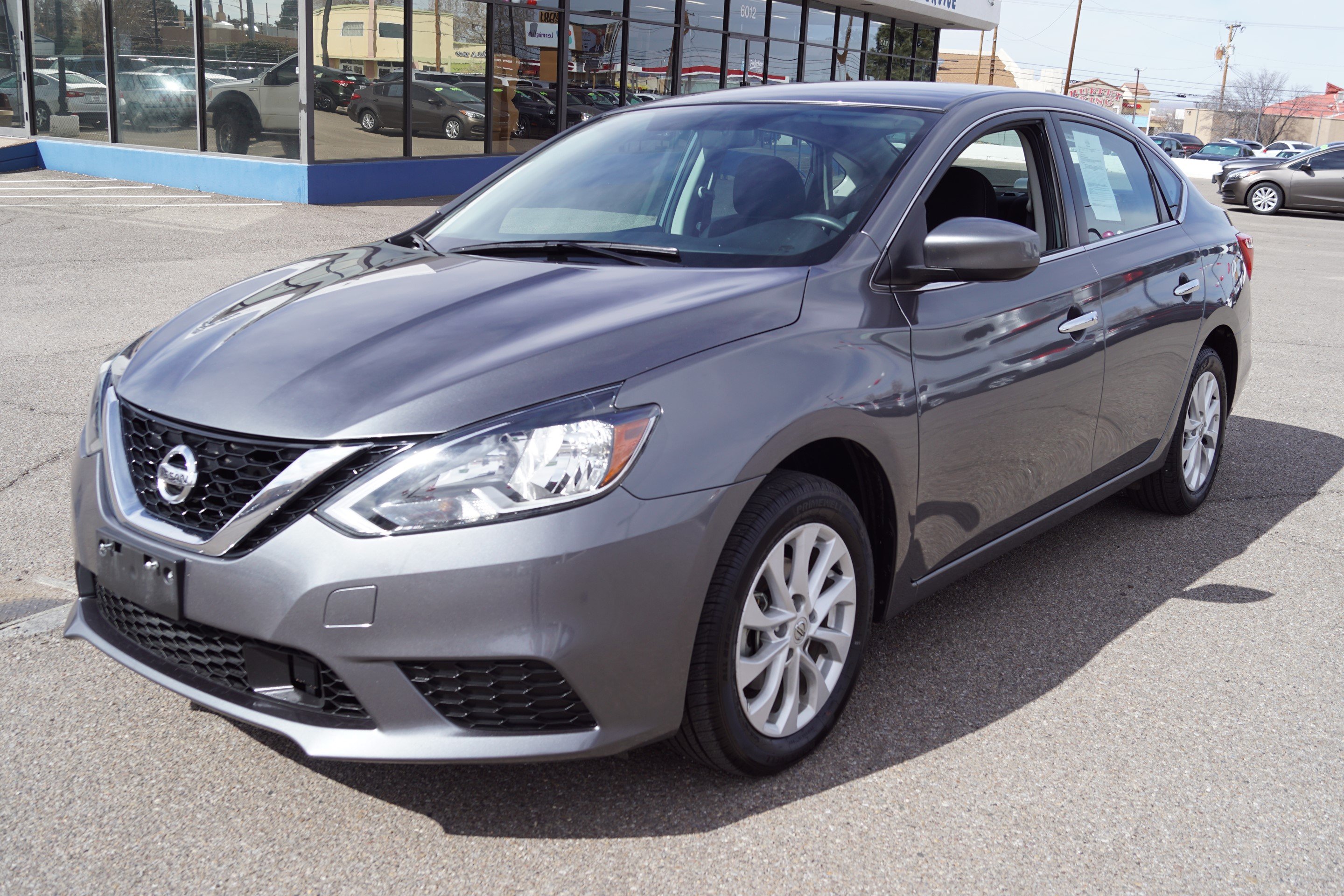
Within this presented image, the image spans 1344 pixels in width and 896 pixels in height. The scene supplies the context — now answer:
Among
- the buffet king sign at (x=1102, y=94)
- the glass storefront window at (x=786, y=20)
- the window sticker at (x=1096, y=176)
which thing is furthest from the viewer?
the buffet king sign at (x=1102, y=94)

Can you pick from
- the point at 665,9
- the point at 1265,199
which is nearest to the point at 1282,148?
the point at 1265,199

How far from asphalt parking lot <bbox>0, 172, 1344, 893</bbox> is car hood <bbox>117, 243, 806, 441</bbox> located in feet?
2.90

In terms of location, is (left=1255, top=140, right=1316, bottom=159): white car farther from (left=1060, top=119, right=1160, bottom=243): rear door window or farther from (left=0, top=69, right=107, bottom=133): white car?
(left=1060, top=119, right=1160, bottom=243): rear door window

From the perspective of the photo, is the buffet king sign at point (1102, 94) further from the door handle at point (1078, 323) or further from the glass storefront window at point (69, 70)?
the door handle at point (1078, 323)

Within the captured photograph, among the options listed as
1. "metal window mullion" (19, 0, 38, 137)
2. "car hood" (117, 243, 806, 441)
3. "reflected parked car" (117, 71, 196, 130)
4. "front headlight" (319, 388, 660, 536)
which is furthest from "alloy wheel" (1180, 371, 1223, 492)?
"metal window mullion" (19, 0, 38, 137)

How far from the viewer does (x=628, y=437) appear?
235 cm

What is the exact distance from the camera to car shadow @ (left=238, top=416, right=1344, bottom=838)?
2682mm

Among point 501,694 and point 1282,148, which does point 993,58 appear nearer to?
point 1282,148

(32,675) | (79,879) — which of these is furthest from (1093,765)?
(32,675)

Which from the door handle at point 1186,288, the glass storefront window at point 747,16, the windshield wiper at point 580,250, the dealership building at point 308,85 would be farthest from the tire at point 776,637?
the glass storefront window at point 747,16

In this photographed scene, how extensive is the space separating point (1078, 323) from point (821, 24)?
2438cm

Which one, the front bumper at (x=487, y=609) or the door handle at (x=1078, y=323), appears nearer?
the front bumper at (x=487, y=609)

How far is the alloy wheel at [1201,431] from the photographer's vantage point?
4.76 meters

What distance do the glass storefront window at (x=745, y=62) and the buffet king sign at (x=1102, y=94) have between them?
66.4 metres
